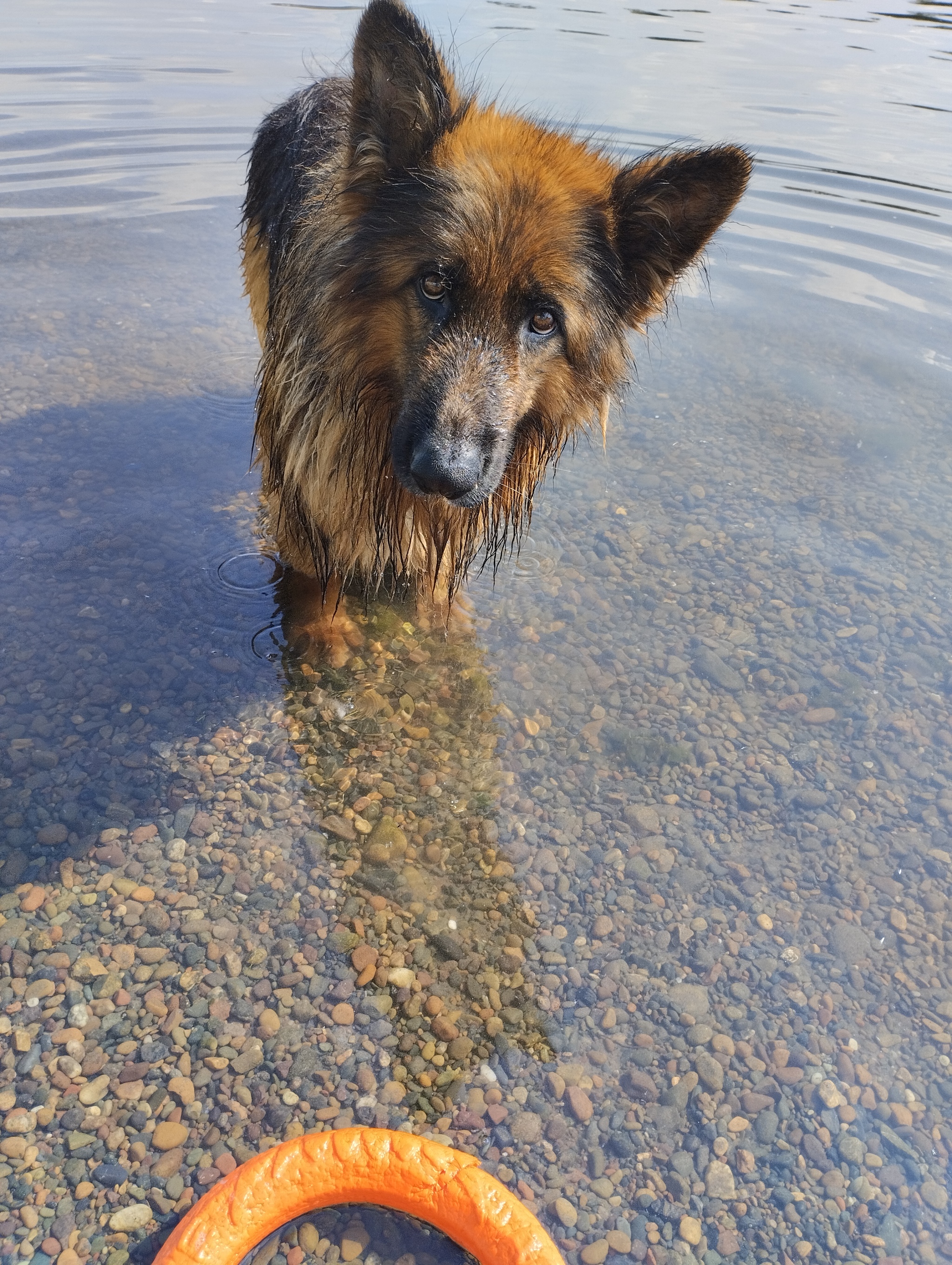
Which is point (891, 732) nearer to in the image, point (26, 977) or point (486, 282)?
point (486, 282)

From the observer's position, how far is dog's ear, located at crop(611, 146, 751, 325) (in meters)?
2.79

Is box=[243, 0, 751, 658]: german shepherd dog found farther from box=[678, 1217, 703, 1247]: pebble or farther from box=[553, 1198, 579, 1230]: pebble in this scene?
box=[678, 1217, 703, 1247]: pebble

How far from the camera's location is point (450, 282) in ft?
9.05

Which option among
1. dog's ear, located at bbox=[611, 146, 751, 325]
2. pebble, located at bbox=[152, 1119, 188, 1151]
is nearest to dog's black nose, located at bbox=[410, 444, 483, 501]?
dog's ear, located at bbox=[611, 146, 751, 325]

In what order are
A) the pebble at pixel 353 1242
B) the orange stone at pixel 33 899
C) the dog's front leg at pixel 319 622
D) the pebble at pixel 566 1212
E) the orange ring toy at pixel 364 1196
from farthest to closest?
the dog's front leg at pixel 319 622 → the orange stone at pixel 33 899 → the pebble at pixel 566 1212 → the pebble at pixel 353 1242 → the orange ring toy at pixel 364 1196

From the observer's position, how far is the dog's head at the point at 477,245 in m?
2.72

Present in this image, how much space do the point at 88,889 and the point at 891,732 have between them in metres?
3.10

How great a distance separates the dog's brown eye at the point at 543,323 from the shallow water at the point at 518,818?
40.2 inches

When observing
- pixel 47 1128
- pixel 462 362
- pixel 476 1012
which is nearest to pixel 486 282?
pixel 462 362

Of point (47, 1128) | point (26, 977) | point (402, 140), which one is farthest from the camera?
point (402, 140)

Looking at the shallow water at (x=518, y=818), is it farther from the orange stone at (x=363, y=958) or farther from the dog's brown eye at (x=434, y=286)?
the dog's brown eye at (x=434, y=286)

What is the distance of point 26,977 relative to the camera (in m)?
2.68

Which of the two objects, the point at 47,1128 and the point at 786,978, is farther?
the point at 786,978

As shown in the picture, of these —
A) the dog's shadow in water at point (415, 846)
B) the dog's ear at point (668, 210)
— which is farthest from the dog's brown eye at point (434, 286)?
the dog's shadow in water at point (415, 846)
